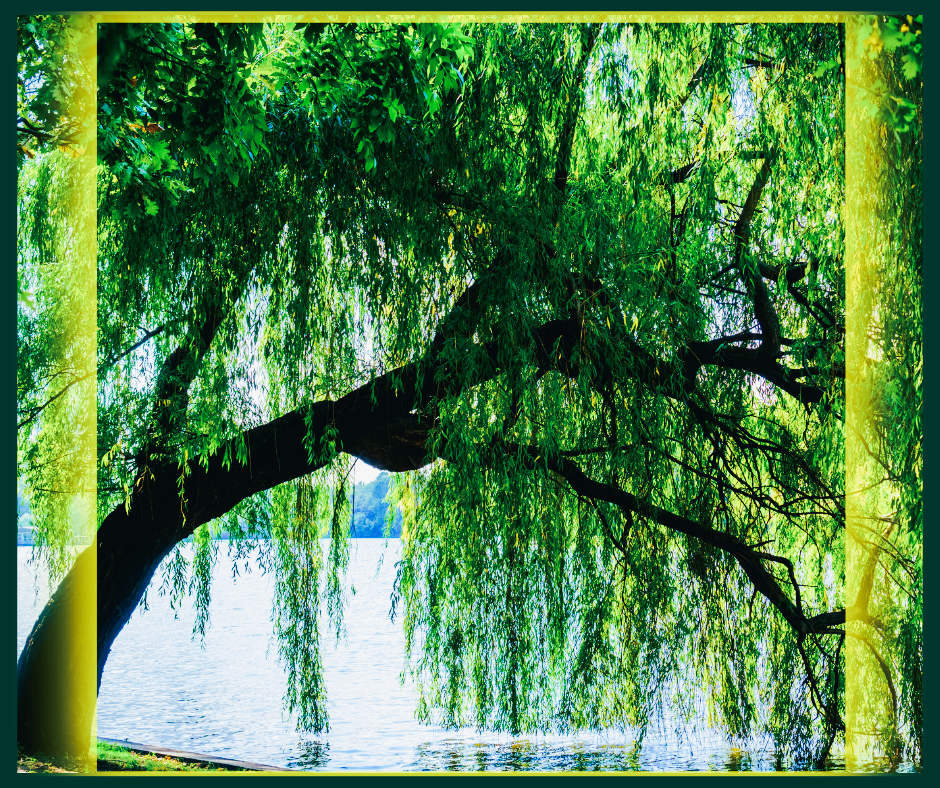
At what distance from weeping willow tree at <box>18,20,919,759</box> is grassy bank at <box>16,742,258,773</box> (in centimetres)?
18

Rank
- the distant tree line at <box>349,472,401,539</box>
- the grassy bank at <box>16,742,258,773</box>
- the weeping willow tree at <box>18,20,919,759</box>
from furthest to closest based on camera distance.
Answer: the distant tree line at <box>349,472,401,539</box> < the weeping willow tree at <box>18,20,919,759</box> < the grassy bank at <box>16,742,258,773</box>

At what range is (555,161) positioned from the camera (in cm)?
311


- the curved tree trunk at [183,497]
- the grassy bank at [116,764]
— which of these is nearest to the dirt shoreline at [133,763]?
the grassy bank at [116,764]

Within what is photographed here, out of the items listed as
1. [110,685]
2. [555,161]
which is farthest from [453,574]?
[110,685]

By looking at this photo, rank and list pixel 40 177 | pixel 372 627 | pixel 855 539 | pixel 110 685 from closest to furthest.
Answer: pixel 855 539 < pixel 40 177 < pixel 110 685 < pixel 372 627

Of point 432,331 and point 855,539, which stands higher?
point 432,331

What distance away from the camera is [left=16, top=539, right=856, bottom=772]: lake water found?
3.09 metres

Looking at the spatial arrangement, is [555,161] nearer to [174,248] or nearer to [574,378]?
[574,378]

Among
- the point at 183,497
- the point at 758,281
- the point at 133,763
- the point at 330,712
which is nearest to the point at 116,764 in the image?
the point at 133,763

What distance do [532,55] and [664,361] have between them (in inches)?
50.4

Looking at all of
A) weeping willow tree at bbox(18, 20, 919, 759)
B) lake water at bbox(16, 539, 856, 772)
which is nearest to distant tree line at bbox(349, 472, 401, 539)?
lake water at bbox(16, 539, 856, 772)

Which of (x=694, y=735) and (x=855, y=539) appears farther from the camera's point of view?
(x=694, y=735)

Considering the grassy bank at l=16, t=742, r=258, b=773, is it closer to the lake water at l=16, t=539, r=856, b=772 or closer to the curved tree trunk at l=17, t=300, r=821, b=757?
the curved tree trunk at l=17, t=300, r=821, b=757

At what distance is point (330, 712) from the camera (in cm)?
620
